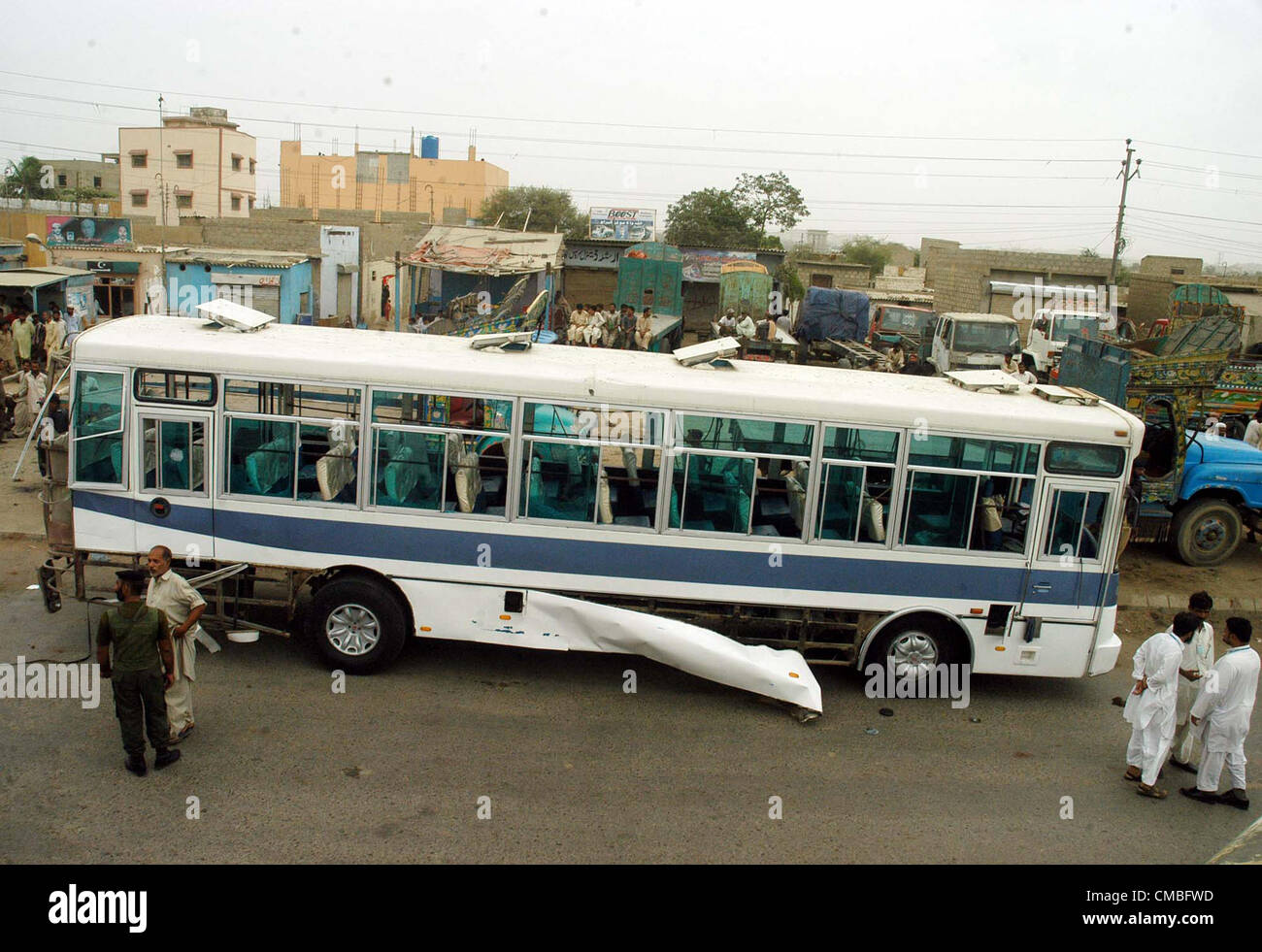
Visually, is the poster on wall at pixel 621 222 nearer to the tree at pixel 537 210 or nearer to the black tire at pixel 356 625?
the tree at pixel 537 210

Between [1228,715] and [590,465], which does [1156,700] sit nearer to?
[1228,715]

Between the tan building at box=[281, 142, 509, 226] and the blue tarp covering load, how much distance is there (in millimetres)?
36610

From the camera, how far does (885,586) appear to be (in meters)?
8.02

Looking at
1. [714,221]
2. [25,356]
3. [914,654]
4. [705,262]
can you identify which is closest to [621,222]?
[714,221]

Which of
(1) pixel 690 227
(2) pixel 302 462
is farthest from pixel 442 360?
(1) pixel 690 227

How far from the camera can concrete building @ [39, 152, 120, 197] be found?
7062cm

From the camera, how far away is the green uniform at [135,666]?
605 cm

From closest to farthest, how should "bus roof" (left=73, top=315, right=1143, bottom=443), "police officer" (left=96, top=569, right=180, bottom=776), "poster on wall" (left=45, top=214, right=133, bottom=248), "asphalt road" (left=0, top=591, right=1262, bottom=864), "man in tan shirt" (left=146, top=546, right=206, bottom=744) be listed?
"asphalt road" (left=0, top=591, right=1262, bottom=864) < "police officer" (left=96, top=569, right=180, bottom=776) < "man in tan shirt" (left=146, top=546, right=206, bottom=744) < "bus roof" (left=73, top=315, right=1143, bottom=443) < "poster on wall" (left=45, top=214, right=133, bottom=248)

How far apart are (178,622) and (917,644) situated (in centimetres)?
566

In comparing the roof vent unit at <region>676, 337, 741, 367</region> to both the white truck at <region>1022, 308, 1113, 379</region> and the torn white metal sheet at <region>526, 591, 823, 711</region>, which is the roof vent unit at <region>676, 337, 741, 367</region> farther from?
the white truck at <region>1022, 308, 1113, 379</region>

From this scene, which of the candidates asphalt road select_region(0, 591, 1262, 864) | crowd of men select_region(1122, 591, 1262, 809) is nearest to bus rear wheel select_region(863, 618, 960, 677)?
asphalt road select_region(0, 591, 1262, 864)

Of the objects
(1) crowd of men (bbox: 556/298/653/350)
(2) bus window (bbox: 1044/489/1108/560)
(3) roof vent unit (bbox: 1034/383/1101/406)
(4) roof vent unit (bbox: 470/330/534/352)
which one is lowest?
(2) bus window (bbox: 1044/489/1108/560)

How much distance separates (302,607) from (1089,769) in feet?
20.5

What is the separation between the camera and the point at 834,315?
28.7m
